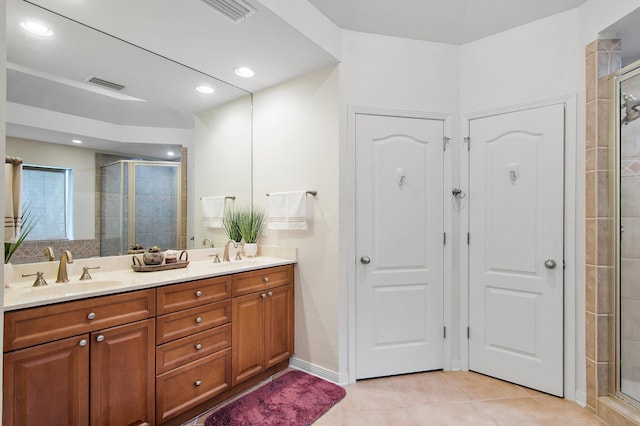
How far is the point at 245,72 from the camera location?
2535 millimetres

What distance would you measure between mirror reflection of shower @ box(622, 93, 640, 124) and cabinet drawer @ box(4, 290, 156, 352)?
2987mm

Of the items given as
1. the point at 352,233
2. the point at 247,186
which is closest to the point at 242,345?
the point at 352,233

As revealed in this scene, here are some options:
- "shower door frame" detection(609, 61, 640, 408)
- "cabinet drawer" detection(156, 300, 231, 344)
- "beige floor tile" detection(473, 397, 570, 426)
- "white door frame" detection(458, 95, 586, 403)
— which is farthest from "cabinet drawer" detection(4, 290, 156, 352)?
"shower door frame" detection(609, 61, 640, 408)

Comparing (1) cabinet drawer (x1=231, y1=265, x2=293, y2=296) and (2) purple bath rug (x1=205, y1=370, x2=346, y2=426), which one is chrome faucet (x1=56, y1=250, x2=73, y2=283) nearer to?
(1) cabinet drawer (x1=231, y1=265, x2=293, y2=296)

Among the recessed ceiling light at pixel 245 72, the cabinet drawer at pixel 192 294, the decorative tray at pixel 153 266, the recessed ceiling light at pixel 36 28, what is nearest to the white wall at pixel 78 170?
the decorative tray at pixel 153 266

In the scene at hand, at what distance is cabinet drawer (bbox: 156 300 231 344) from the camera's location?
1.75 metres

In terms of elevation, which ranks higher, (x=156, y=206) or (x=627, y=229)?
(x=156, y=206)

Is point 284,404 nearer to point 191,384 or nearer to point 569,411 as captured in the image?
point 191,384

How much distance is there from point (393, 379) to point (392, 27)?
8.85ft

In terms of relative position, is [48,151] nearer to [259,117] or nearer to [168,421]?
[259,117]

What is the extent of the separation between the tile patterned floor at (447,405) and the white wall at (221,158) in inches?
59.7

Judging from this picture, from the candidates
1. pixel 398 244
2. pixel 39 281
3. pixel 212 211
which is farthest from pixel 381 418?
pixel 39 281

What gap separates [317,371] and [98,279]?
1.66m

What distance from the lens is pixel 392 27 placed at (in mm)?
2379
